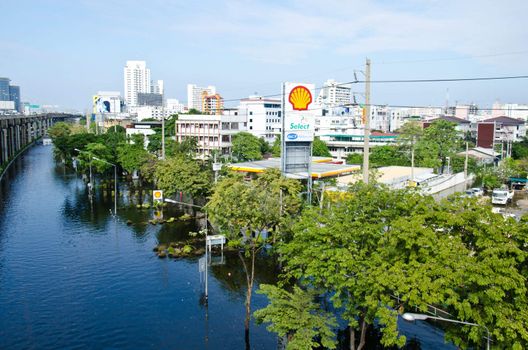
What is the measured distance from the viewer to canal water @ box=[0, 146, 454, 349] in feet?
68.1

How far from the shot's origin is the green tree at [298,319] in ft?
53.4

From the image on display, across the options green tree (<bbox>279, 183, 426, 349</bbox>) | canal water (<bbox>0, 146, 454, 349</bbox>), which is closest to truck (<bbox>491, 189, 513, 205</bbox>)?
canal water (<bbox>0, 146, 454, 349</bbox>)

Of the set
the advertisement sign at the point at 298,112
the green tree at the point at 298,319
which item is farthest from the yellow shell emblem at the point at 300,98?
the green tree at the point at 298,319

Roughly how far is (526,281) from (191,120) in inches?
2498

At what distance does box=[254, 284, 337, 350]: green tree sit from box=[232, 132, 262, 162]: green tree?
5083 cm

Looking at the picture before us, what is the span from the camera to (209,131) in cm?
7206

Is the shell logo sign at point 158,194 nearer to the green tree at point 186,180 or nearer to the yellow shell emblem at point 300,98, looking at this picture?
the green tree at point 186,180

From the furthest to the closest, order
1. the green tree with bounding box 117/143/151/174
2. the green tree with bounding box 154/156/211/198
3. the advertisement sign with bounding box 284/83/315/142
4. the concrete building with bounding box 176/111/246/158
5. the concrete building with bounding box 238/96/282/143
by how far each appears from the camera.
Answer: the concrete building with bounding box 238/96/282/143 < the concrete building with bounding box 176/111/246/158 < the green tree with bounding box 117/143/151/174 < the green tree with bounding box 154/156/211/198 < the advertisement sign with bounding box 284/83/315/142

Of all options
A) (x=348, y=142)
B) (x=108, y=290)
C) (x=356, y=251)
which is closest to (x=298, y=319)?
(x=356, y=251)

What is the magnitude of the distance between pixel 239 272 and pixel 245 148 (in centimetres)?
4089

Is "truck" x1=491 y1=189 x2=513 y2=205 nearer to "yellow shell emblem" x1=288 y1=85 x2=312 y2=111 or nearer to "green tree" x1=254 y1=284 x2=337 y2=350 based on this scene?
"yellow shell emblem" x1=288 y1=85 x2=312 y2=111

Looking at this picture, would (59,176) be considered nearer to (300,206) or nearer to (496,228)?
(300,206)

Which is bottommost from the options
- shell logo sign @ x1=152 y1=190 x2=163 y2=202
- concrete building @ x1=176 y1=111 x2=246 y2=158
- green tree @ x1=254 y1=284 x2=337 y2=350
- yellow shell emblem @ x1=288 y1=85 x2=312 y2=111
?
green tree @ x1=254 y1=284 x2=337 y2=350

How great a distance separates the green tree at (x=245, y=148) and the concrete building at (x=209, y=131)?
11.0 feet
